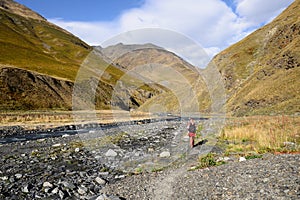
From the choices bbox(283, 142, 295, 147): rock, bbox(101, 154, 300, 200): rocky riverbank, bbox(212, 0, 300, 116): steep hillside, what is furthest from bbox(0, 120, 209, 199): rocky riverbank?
bbox(212, 0, 300, 116): steep hillside

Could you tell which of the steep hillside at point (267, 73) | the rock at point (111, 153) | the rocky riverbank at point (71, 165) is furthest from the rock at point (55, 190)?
the steep hillside at point (267, 73)

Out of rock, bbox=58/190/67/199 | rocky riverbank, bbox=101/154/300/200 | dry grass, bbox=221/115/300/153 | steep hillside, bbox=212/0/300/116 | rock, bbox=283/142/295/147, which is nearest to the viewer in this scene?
rocky riverbank, bbox=101/154/300/200

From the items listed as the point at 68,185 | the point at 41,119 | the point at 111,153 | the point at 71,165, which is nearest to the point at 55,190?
the point at 68,185

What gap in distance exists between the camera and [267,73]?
243 feet

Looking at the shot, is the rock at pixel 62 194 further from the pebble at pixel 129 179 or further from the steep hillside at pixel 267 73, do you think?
the steep hillside at pixel 267 73

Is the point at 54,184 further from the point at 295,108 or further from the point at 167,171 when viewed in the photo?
the point at 295,108

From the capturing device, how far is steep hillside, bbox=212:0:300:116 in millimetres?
57094

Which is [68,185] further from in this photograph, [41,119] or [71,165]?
[41,119]

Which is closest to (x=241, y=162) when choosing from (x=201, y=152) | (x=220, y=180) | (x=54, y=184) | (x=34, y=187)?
(x=220, y=180)

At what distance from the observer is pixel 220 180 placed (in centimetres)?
1124

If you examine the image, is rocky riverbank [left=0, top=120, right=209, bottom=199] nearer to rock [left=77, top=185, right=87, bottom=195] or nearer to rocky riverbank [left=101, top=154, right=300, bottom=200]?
rock [left=77, top=185, right=87, bottom=195]

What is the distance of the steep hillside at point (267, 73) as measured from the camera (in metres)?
57.1

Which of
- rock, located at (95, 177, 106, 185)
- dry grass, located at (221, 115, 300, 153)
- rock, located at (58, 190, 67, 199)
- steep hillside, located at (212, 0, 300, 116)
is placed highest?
steep hillside, located at (212, 0, 300, 116)

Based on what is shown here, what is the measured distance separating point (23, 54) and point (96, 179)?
137816 millimetres
